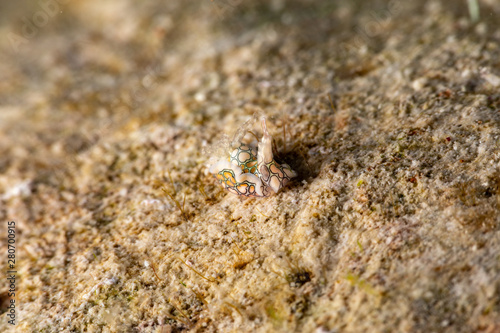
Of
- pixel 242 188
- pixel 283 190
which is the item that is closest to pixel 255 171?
pixel 242 188

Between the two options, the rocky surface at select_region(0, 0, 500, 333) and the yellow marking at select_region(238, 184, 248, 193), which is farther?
the yellow marking at select_region(238, 184, 248, 193)

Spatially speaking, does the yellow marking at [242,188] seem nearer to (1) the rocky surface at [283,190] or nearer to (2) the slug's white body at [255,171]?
(2) the slug's white body at [255,171]

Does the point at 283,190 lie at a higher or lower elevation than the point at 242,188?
lower

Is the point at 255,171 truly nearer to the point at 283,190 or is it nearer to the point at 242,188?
the point at 242,188

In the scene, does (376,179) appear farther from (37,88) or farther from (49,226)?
(37,88)

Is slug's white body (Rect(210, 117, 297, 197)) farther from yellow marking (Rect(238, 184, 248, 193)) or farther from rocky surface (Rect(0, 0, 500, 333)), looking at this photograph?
rocky surface (Rect(0, 0, 500, 333))

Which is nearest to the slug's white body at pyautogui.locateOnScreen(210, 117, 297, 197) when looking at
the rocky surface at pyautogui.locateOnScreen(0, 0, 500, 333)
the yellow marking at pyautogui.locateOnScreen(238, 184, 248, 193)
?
the yellow marking at pyautogui.locateOnScreen(238, 184, 248, 193)

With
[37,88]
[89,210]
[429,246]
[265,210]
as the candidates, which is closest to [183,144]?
[89,210]
